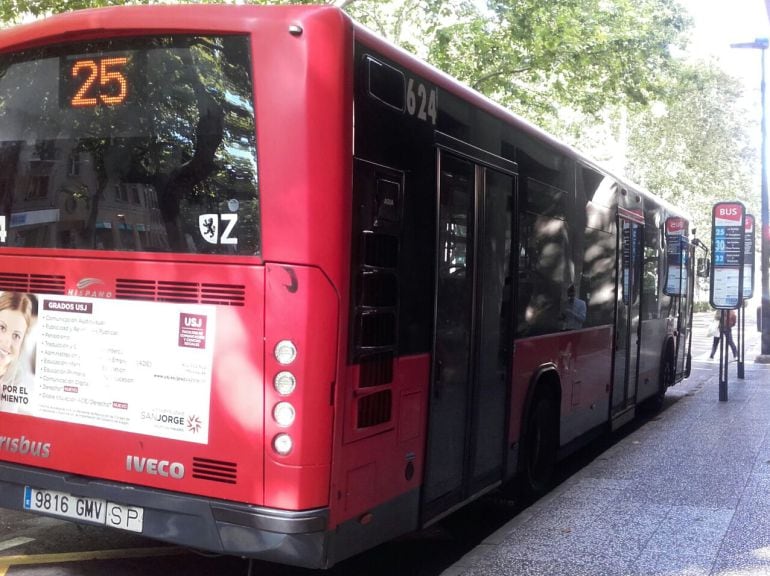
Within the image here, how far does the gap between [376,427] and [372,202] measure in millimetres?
1098

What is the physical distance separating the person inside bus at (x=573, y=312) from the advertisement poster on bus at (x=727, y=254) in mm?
5953

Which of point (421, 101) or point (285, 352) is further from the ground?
point (421, 101)

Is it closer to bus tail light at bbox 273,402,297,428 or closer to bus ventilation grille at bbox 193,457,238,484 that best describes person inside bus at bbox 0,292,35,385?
bus ventilation grille at bbox 193,457,238,484

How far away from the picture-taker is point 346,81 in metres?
3.98

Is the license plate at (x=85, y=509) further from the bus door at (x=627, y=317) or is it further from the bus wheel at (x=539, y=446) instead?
the bus door at (x=627, y=317)

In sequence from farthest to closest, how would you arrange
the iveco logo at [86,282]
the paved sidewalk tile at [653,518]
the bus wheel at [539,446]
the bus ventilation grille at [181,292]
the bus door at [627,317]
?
the bus door at [627,317], the bus wheel at [539,446], the paved sidewalk tile at [653,518], the iveco logo at [86,282], the bus ventilation grille at [181,292]

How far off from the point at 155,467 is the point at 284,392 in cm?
79

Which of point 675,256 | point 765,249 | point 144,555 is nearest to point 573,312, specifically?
point 144,555

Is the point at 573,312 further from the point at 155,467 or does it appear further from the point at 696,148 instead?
the point at 696,148

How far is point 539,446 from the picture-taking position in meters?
7.11

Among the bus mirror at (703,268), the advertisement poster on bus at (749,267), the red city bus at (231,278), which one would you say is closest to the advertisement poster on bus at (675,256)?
the bus mirror at (703,268)

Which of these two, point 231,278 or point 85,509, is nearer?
point 231,278

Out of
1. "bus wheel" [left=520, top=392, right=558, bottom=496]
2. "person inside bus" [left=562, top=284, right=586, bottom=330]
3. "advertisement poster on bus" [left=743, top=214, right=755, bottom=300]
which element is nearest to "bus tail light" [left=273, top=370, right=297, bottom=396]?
"bus wheel" [left=520, top=392, right=558, bottom=496]

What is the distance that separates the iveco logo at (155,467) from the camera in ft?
13.4
